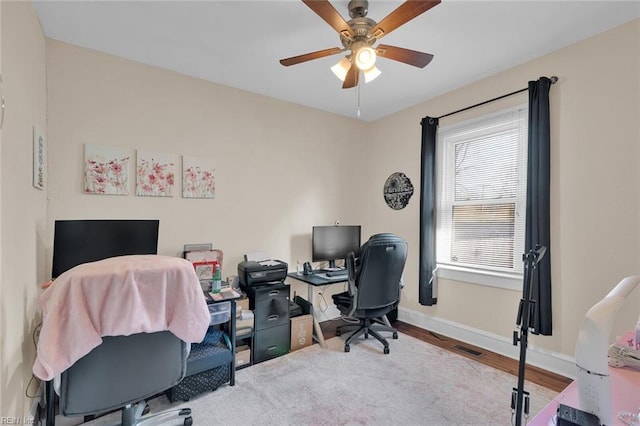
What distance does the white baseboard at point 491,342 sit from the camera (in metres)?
2.39

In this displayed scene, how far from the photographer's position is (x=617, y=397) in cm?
112

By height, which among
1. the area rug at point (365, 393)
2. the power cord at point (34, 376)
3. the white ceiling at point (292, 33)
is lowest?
the area rug at point (365, 393)

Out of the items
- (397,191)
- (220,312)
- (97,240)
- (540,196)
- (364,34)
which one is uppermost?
(364,34)

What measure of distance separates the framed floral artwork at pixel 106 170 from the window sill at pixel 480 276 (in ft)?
10.4

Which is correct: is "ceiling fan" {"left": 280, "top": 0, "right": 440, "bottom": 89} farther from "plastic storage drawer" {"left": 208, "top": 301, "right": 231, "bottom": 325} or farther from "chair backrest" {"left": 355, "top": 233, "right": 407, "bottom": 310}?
"plastic storage drawer" {"left": 208, "top": 301, "right": 231, "bottom": 325}

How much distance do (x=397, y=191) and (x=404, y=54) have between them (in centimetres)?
202

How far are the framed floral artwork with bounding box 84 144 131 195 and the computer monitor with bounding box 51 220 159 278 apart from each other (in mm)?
425

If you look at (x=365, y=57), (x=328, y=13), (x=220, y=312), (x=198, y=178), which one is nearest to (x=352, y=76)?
(x=365, y=57)

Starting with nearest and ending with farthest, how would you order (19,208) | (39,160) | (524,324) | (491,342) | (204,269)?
(524,324), (19,208), (39,160), (204,269), (491,342)

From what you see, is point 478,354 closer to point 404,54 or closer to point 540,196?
point 540,196

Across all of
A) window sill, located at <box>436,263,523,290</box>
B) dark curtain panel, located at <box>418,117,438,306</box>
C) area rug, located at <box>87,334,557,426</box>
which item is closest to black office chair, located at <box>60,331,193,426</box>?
area rug, located at <box>87,334,557,426</box>

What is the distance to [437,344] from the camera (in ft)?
9.86

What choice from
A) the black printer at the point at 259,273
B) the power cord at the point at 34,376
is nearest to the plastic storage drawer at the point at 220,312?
the black printer at the point at 259,273

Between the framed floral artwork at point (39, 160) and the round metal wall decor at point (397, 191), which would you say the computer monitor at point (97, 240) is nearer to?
the framed floral artwork at point (39, 160)
